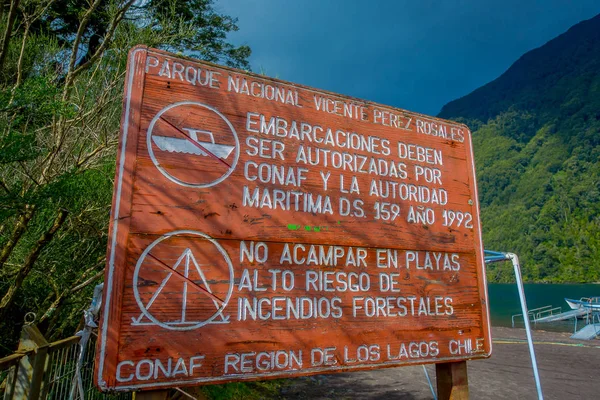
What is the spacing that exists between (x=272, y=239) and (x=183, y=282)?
18.6 inches

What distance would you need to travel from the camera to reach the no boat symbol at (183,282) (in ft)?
5.51

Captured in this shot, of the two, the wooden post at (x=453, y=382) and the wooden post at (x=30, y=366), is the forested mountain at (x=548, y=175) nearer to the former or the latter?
the wooden post at (x=453, y=382)

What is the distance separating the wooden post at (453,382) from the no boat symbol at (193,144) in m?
1.83

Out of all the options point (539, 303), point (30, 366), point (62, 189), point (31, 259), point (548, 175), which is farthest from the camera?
point (548, 175)

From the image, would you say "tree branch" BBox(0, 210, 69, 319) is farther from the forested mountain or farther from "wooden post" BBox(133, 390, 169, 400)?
the forested mountain

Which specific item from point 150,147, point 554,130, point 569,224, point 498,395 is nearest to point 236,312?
point 150,147

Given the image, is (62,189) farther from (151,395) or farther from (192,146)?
(151,395)

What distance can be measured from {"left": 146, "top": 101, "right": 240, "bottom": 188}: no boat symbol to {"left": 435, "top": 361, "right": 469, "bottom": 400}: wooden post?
6.00ft

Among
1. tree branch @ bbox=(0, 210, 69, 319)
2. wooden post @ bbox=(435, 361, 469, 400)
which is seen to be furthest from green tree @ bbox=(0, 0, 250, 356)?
wooden post @ bbox=(435, 361, 469, 400)

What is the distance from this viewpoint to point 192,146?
75.5 inches

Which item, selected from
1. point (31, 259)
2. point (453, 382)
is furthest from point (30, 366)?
point (453, 382)

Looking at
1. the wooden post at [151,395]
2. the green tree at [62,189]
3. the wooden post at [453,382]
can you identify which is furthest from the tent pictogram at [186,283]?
the green tree at [62,189]

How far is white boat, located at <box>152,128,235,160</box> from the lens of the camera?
1864mm

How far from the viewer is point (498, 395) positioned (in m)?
7.35
